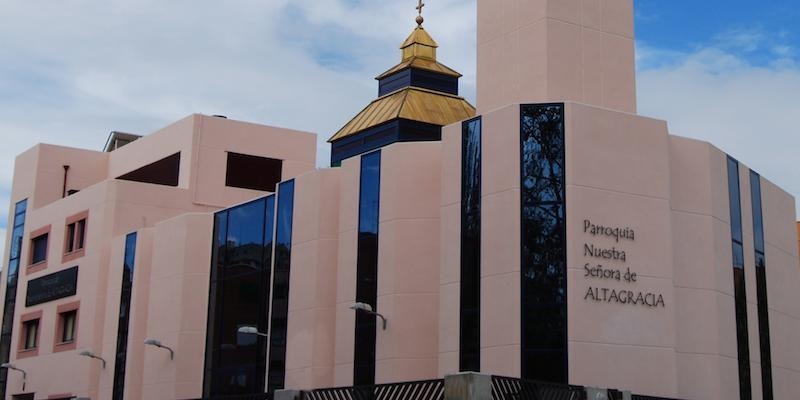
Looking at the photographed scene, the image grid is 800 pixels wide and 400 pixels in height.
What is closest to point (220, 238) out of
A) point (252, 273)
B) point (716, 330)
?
point (252, 273)

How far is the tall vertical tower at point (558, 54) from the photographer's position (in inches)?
1448

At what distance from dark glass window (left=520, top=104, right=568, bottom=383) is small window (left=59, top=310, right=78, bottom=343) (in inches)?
1076

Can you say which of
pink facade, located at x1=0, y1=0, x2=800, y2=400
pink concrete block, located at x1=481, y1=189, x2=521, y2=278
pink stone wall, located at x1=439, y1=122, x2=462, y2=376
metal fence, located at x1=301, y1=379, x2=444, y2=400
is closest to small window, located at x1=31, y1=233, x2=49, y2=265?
pink facade, located at x1=0, y1=0, x2=800, y2=400

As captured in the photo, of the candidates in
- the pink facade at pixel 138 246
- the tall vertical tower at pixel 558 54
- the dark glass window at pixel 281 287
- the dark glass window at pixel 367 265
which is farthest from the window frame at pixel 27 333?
the tall vertical tower at pixel 558 54

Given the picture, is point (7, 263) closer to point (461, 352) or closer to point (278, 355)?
point (278, 355)

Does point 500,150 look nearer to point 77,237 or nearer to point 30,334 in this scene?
point 77,237

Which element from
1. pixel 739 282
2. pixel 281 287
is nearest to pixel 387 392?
pixel 281 287

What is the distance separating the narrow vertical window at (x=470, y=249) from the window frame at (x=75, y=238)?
24153 millimetres

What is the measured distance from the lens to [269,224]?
4247cm

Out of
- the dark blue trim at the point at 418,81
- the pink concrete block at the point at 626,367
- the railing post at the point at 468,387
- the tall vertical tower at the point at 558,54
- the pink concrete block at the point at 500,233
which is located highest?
the dark blue trim at the point at 418,81

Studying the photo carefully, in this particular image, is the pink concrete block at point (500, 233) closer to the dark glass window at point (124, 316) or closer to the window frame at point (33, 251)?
the dark glass window at point (124, 316)

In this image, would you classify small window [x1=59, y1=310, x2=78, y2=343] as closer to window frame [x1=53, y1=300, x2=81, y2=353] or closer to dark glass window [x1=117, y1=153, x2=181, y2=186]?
window frame [x1=53, y1=300, x2=81, y2=353]

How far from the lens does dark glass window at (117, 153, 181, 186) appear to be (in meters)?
56.9

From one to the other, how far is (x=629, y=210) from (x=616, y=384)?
488 cm
